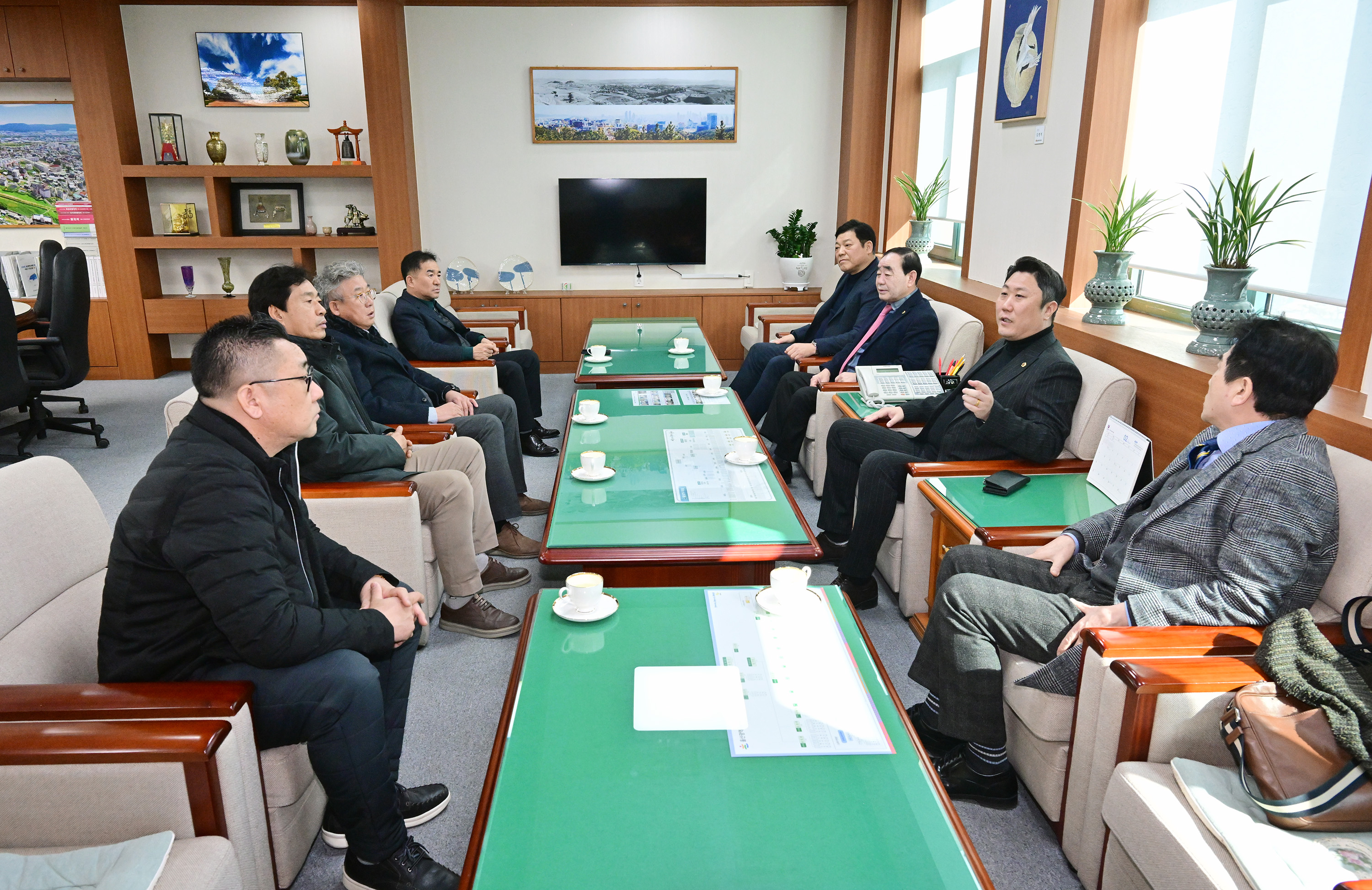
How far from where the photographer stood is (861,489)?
2.93m

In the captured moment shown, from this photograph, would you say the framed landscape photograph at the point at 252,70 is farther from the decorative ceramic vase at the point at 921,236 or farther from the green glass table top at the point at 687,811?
the green glass table top at the point at 687,811

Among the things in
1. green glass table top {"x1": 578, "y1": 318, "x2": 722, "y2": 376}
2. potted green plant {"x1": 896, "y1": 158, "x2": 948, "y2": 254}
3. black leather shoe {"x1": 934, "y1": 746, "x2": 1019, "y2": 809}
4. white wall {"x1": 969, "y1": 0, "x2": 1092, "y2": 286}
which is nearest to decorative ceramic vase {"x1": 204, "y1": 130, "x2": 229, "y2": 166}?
green glass table top {"x1": 578, "y1": 318, "x2": 722, "y2": 376}

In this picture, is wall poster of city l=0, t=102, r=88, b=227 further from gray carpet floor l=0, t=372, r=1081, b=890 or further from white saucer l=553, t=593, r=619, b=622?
white saucer l=553, t=593, r=619, b=622

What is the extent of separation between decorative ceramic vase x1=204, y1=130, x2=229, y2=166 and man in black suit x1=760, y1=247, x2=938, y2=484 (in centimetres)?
447

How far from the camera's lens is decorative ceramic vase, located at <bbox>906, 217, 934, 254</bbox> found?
18.3 feet

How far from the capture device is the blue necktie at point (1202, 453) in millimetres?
1917

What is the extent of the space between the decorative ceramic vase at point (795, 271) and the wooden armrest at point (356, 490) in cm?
448

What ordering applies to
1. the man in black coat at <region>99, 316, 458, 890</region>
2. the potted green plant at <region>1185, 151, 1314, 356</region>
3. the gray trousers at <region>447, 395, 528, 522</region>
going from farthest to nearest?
1. the gray trousers at <region>447, 395, 528, 522</region>
2. the potted green plant at <region>1185, 151, 1314, 356</region>
3. the man in black coat at <region>99, 316, 458, 890</region>

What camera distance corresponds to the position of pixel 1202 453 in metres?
1.97

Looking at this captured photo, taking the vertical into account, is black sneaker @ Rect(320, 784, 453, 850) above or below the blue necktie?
below

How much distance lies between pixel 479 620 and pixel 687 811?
1584 mm

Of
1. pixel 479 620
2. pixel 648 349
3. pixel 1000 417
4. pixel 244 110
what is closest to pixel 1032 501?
pixel 1000 417

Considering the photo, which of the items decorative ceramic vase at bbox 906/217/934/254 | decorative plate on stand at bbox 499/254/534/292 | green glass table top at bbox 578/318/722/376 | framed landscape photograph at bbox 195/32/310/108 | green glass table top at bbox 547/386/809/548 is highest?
framed landscape photograph at bbox 195/32/310/108

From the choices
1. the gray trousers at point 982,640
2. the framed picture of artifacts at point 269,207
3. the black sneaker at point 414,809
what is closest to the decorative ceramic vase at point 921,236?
the gray trousers at point 982,640
